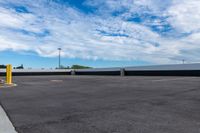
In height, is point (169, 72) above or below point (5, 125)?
above

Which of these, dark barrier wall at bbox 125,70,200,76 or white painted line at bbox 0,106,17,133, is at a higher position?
dark barrier wall at bbox 125,70,200,76

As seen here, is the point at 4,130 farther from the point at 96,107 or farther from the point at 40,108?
the point at 96,107

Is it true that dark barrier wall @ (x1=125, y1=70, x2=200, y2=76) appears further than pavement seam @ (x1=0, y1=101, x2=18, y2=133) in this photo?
Yes

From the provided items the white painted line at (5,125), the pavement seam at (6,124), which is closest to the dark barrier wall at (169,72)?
the pavement seam at (6,124)

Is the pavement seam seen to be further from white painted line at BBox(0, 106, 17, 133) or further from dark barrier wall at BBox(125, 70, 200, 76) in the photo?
dark barrier wall at BBox(125, 70, 200, 76)

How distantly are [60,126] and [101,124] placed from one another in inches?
34.4

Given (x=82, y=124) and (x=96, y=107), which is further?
(x=96, y=107)

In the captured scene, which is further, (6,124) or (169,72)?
(169,72)

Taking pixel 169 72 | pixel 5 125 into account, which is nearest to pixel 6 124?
pixel 5 125

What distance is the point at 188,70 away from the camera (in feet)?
95.9

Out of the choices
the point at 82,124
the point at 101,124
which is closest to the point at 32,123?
the point at 82,124

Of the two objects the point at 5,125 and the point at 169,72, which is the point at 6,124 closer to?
the point at 5,125

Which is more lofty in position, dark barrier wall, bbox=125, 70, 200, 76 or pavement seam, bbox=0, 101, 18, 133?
dark barrier wall, bbox=125, 70, 200, 76

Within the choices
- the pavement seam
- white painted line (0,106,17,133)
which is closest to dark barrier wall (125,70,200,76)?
the pavement seam
